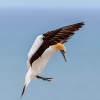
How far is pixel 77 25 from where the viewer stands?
3613 mm

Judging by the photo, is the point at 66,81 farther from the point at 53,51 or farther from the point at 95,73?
the point at 53,51

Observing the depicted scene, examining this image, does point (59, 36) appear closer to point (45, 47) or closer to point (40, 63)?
point (45, 47)

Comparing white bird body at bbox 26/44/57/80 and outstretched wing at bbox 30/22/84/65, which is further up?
outstretched wing at bbox 30/22/84/65

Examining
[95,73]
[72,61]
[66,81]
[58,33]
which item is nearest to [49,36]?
[58,33]

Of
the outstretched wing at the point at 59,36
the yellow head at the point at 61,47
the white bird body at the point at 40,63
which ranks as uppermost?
the outstretched wing at the point at 59,36

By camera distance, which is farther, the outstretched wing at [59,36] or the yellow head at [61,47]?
the yellow head at [61,47]

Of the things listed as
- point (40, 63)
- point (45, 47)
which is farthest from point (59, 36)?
point (40, 63)

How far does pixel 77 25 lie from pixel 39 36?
251mm

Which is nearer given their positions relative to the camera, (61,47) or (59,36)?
(59,36)

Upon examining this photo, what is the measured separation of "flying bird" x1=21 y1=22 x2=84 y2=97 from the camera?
360cm

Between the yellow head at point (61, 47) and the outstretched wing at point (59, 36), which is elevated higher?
the outstretched wing at point (59, 36)

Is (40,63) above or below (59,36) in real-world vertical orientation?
below

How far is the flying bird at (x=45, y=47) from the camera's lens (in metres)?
3.60

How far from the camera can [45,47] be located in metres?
3.61
